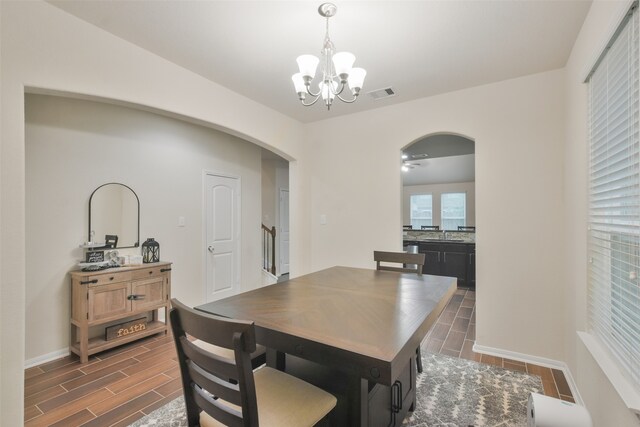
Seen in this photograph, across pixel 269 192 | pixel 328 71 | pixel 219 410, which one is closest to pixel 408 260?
pixel 328 71

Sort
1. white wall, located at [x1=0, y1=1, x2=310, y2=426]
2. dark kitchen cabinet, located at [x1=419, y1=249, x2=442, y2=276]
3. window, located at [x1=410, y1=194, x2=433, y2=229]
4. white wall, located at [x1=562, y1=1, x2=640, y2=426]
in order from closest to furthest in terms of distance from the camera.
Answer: white wall, located at [x1=562, y1=1, x2=640, y2=426] → white wall, located at [x1=0, y1=1, x2=310, y2=426] → dark kitchen cabinet, located at [x1=419, y1=249, x2=442, y2=276] → window, located at [x1=410, y1=194, x2=433, y2=229]

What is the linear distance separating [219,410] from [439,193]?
29.4 ft

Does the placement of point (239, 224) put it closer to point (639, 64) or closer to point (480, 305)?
point (480, 305)

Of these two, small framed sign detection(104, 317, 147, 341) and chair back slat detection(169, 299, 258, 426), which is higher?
chair back slat detection(169, 299, 258, 426)

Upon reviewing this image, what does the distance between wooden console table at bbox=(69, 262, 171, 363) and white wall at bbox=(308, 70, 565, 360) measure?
2.53m

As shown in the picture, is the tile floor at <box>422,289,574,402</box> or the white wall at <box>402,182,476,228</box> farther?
the white wall at <box>402,182,476,228</box>

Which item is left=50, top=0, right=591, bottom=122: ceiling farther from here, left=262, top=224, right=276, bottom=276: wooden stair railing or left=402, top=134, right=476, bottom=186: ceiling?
left=262, top=224, right=276, bottom=276: wooden stair railing

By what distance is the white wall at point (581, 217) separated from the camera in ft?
5.04

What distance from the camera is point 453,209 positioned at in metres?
8.91

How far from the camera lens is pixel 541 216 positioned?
2.73 meters

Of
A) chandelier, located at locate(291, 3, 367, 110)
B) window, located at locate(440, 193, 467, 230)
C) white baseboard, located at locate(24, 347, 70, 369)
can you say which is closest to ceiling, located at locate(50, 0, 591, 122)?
chandelier, located at locate(291, 3, 367, 110)

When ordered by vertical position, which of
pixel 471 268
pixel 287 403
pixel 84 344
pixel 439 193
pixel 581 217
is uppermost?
pixel 439 193

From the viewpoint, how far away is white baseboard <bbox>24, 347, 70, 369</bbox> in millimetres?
2711

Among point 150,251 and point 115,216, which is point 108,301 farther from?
point 115,216
